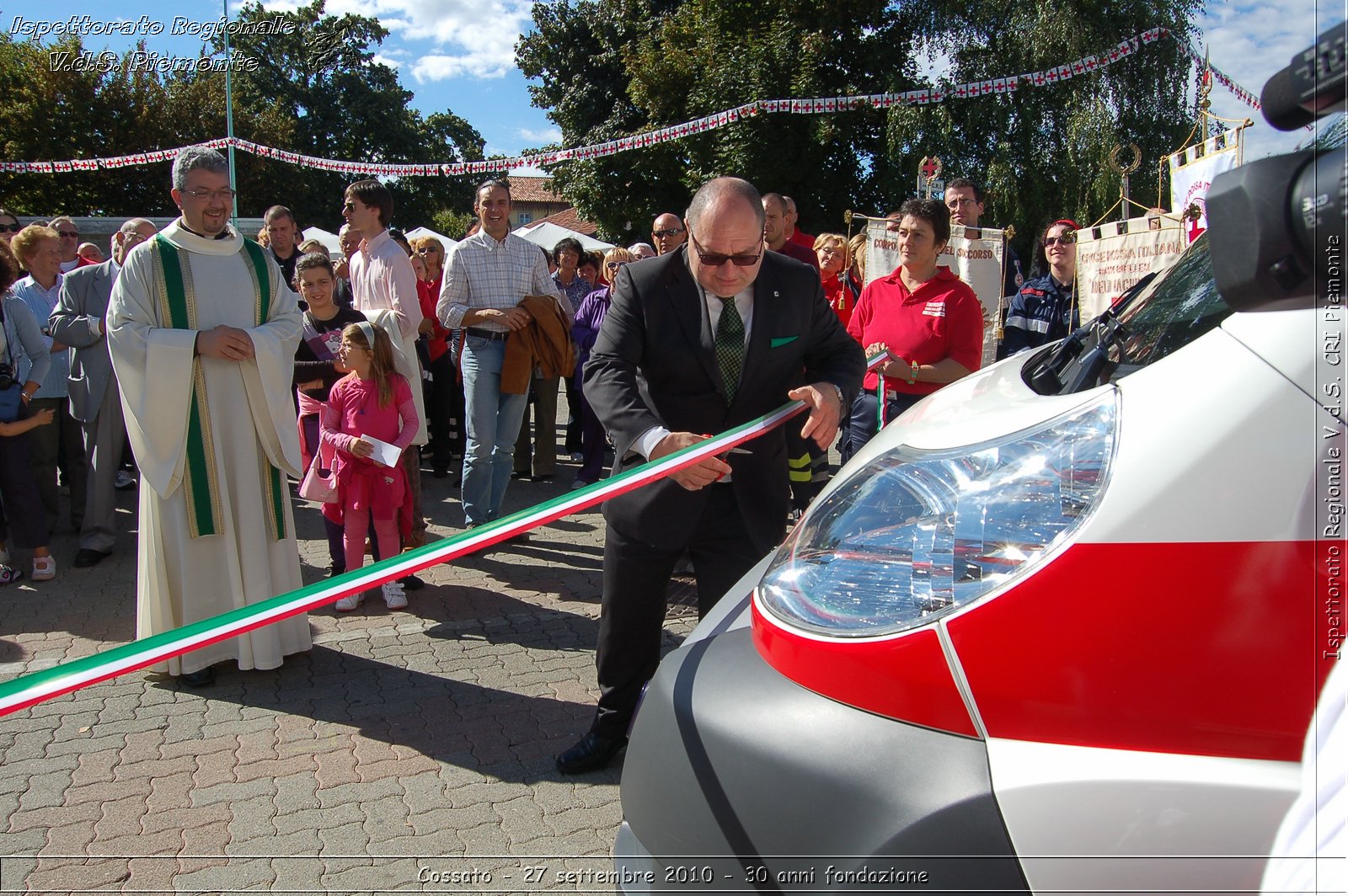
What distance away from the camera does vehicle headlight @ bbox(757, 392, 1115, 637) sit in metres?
1.52

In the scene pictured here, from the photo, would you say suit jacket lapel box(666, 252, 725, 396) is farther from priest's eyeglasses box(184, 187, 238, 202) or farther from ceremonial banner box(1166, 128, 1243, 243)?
ceremonial banner box(1166, 128, 1243, 243)

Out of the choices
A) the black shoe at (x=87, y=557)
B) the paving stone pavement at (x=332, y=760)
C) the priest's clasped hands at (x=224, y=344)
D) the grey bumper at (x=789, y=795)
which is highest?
the priest's clasped hands at (x=224, y=344)

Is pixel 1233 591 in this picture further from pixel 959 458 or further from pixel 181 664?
pixel 181 664

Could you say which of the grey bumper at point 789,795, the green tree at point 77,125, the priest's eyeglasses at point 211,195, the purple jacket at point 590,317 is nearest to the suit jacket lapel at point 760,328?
the grey bumper at point 789,795

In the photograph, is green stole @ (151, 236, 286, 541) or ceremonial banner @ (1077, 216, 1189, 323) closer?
green stole @ (151, 236, 286, 541)

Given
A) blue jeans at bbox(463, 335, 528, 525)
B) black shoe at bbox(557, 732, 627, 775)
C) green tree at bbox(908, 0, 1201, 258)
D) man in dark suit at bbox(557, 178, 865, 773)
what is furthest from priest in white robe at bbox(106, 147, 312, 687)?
green tree at bbox(908, 0, 1201, 258)

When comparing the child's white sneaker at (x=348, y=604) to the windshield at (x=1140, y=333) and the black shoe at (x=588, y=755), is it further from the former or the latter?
the windshield at (x=1140, y=333)

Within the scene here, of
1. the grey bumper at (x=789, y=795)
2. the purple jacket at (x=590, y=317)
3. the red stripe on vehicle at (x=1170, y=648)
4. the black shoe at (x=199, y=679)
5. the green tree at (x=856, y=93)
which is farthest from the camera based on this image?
the green tree at (x=856, y=93)

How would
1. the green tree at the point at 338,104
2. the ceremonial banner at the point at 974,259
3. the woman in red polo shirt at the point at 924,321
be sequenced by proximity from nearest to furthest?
the woman in red polo shirt at the point at 924,321 < the ceremonial banner at the point at 974,259 < the green tree at the point at 338,104

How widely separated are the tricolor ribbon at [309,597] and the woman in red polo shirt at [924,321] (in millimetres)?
2079

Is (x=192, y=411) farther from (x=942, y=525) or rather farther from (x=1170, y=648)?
(x=1170, y=648)

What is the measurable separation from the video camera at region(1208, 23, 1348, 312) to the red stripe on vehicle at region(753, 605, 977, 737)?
2.31 feet

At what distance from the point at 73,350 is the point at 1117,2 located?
23.3 m

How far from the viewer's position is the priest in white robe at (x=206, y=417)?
4.31 m
